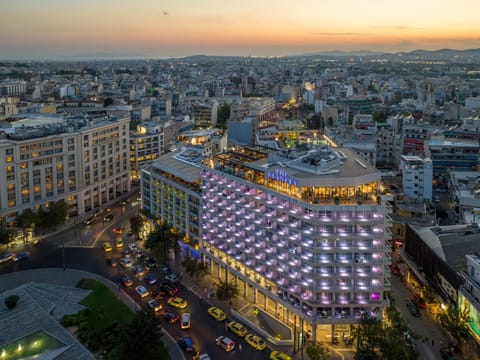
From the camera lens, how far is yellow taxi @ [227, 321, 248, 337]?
30938 millimetres

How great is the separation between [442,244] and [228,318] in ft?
54.5

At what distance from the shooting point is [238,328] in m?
31.3

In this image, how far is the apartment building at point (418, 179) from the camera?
182 ft

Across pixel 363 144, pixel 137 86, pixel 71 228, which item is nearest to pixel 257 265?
pixel 71 228

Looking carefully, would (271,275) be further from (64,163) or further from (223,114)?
(223,114)

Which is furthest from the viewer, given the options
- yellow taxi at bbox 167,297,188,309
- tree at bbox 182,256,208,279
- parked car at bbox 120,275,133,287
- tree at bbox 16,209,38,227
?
tree at bbox 16,209,38,227

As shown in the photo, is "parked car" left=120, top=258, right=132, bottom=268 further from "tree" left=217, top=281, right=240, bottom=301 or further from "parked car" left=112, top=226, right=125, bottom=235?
"tree" left=217, top=281, right=240, bottom=301

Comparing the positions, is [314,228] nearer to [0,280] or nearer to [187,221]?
[187,221]

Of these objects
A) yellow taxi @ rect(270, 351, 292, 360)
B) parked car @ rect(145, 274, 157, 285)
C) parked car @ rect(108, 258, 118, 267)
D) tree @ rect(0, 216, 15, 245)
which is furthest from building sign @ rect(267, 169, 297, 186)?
tree @ rect(0, 216, 15, 245)

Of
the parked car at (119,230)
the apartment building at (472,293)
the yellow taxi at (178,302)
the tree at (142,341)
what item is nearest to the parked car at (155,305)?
the yellow taxi at (178,302)

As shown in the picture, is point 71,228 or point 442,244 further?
point 71,228

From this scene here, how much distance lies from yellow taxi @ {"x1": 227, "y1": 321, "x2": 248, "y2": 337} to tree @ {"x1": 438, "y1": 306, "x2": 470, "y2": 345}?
12.4m

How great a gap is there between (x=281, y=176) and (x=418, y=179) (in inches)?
1183

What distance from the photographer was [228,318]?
33.2 m
